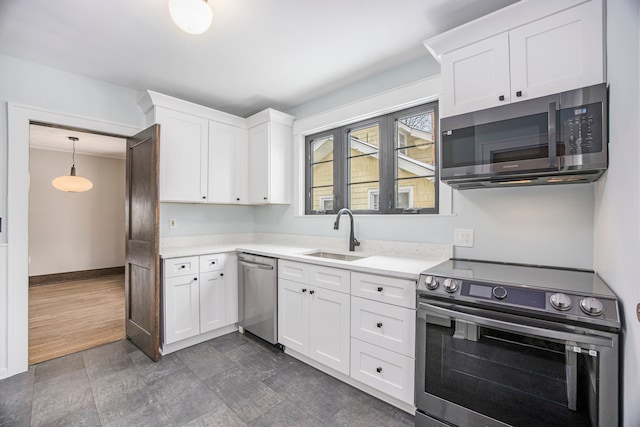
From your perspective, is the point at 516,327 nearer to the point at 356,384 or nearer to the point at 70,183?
the point at 356,384

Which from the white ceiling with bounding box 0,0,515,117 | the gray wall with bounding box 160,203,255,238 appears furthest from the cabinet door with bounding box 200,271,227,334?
the white ceiling with bounding box 0,0,515,117

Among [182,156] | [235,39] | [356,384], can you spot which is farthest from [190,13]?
[356,384]

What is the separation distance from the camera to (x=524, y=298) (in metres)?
1.32

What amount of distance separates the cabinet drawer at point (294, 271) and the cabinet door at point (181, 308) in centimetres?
87

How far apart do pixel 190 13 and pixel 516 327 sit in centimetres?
228

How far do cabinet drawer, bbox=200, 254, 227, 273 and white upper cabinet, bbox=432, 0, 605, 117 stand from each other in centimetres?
235

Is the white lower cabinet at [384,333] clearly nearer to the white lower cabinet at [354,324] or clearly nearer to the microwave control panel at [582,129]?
the white lower cabinet at [354,324]

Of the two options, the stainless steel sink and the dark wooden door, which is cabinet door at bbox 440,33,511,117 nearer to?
the stainless steel sink

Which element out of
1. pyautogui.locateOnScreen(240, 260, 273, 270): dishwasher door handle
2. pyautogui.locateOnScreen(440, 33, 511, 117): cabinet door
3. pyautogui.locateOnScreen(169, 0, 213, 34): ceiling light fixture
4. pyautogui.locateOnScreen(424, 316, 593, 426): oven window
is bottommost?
pyautogui.locateOnScreen(424, 316, 593, 426): oven window

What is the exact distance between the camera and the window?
2412mm

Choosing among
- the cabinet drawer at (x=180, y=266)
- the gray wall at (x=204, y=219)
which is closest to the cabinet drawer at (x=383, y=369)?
the cabinet drawer at (x=180, y=266)

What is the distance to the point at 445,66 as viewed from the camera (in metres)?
1.84

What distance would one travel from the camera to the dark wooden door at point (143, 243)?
8.14 ft

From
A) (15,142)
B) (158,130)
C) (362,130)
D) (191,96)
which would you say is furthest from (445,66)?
(15,142)
